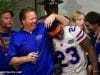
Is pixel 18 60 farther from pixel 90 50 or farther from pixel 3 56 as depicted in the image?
pixel 90 50

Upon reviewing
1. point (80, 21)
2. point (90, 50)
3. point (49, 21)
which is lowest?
point (90, 50)

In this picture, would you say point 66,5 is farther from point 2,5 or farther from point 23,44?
point 23,44

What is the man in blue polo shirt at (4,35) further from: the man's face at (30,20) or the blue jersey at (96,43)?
the blue jersey at (96,43)

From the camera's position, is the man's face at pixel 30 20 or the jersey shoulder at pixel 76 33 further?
the jersey shoulder at pixel 76 33

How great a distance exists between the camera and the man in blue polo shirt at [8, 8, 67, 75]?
21.3ft

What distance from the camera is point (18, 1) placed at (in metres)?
12.1

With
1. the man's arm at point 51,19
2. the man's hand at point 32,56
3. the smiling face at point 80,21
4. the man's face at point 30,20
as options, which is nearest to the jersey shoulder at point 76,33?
the man's arm at point 51,19

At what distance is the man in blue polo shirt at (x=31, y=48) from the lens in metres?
6.50

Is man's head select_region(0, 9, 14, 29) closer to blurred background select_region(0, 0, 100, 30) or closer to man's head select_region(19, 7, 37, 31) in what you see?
man's head select_region(19, 7, 37, 31)

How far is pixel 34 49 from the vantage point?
6.51 metres

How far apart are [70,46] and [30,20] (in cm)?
90

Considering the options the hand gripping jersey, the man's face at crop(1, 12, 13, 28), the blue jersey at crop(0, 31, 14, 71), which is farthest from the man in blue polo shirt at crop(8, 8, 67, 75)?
the man's face at crop(1, 12, 13, 28)

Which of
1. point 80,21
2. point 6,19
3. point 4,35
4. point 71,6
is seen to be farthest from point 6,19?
point 71,6

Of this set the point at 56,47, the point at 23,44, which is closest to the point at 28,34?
the point at 23,44
